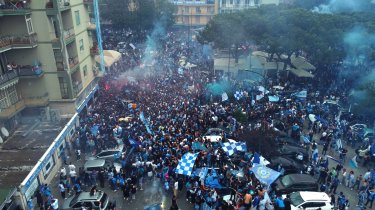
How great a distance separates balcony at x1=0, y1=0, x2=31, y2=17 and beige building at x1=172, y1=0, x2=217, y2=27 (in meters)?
57.9

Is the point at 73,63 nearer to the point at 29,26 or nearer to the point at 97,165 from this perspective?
the point at 29,26

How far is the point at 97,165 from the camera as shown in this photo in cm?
2070

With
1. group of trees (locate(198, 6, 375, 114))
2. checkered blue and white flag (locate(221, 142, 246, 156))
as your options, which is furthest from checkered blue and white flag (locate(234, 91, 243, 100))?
group of trees (locate(198, 6, 375, 114))

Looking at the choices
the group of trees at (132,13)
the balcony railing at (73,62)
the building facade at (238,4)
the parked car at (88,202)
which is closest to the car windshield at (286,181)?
the parked car at (88,202)

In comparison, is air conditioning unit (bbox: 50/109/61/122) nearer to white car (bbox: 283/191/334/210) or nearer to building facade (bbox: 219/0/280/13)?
white car (bbox: 283/191/334/210)

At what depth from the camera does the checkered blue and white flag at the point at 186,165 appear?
58.9ft

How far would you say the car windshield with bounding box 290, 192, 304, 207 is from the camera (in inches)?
663

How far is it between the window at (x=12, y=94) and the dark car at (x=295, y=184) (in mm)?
18974

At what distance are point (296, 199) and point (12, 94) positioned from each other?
20360 mm

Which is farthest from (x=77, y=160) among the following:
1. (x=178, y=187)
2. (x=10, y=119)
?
(x=178, y=187)

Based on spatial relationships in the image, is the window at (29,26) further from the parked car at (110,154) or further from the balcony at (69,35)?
the parked car at (110,154)

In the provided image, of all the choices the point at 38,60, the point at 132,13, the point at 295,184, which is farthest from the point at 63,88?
the point at 132,13

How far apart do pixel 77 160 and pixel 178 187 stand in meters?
8.70

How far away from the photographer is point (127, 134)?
77.4 feet
